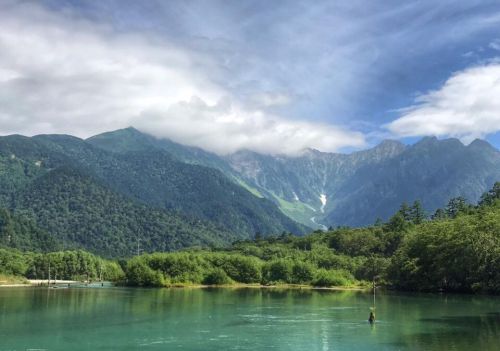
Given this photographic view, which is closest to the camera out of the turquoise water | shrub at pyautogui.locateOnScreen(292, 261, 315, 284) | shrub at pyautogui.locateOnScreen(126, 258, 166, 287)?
the turquoise water

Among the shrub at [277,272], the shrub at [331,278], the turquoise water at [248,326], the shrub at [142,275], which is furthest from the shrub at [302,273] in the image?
the turquoise water at [248,326]

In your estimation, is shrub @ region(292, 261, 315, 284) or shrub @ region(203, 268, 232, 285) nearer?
shrub @ region(203, 268, 232, 285)

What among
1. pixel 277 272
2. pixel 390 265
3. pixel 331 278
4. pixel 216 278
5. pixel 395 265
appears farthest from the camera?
pixel 277 272

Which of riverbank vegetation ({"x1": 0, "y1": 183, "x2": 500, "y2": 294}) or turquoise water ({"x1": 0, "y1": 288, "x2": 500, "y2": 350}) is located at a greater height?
riverbank vegetation ({"x1": 0, "y1": 183, "x2": 500, "y2": 294})

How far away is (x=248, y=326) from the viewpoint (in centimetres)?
7094

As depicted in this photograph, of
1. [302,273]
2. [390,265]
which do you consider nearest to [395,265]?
[390,265]

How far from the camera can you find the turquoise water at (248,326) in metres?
55.8

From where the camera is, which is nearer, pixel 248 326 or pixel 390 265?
pixel 248 326

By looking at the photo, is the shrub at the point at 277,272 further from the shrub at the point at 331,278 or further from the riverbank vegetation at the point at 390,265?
the shrub at the point at 331,278

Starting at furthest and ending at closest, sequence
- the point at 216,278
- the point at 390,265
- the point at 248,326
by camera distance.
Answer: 1. the point at 216,278
2. the point at 390,265
3. the point at 248,326

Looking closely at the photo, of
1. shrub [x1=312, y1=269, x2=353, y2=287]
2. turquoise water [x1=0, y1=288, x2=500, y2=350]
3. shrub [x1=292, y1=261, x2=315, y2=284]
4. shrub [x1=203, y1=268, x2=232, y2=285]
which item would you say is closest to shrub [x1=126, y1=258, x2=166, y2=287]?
shrub [x1=203, y1=268, x2=232, y2=285]

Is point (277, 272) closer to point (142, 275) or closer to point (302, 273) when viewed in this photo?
point (302, 273)

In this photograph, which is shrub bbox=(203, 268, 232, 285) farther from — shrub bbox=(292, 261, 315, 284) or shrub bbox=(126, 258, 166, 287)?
shrub bbox=(292, 261, 315, 284)

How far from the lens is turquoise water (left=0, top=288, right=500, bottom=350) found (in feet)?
183
